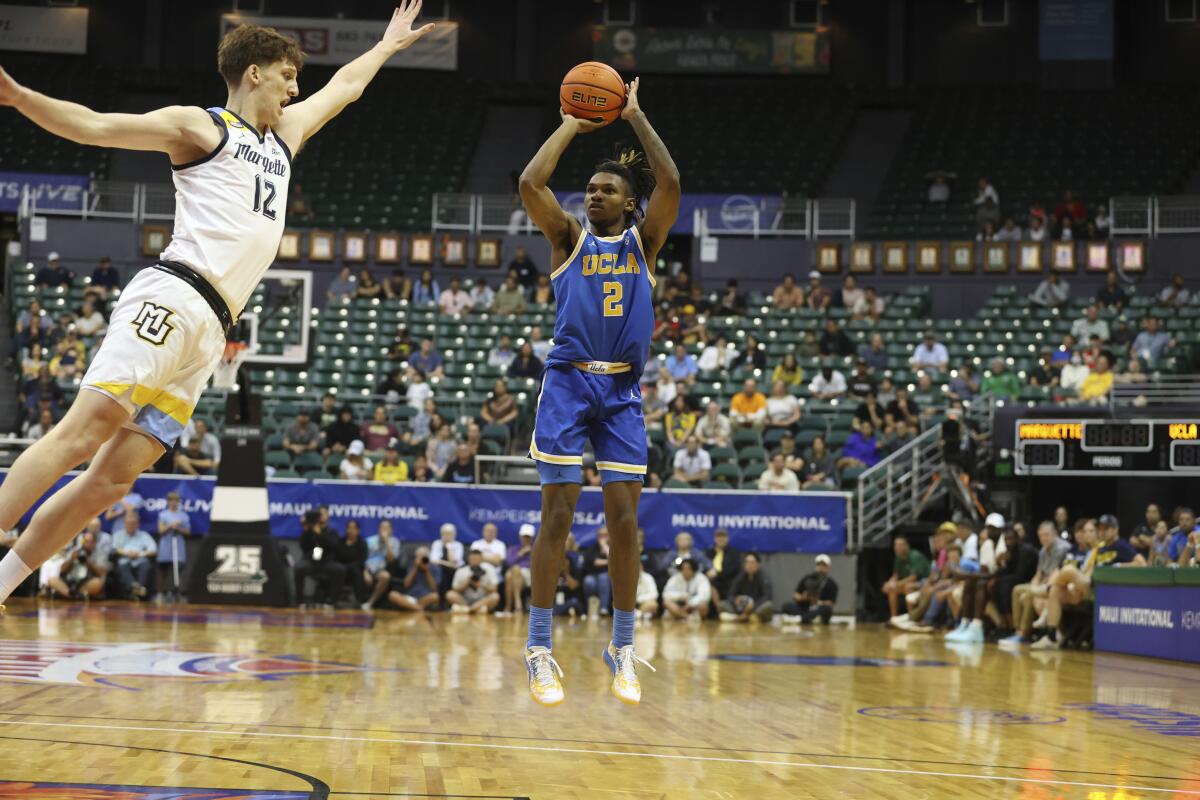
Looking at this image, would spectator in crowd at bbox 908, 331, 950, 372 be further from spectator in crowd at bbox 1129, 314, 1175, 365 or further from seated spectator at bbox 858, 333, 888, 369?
spectator in crowd at bbox 1129, 314, 1175, 365

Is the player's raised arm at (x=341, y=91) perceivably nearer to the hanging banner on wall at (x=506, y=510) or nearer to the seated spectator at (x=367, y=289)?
the hanging banner on wall at (x=506, y=510)

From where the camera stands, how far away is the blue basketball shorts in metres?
6.58

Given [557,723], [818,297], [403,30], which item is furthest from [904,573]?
[403,30]

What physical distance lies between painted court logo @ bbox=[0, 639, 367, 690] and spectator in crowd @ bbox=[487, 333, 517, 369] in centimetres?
1246

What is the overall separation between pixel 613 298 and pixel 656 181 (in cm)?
66

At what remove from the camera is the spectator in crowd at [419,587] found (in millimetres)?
18875

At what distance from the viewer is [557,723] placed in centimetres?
762

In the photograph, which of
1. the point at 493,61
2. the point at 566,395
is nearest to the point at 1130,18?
the point at 493,61

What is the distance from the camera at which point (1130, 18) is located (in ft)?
117

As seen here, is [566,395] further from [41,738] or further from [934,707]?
[934,707]

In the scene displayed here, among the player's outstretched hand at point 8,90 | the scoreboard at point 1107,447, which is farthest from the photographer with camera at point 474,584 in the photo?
the player's outstretched hand at point 8,90

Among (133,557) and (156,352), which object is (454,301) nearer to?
(133,557)

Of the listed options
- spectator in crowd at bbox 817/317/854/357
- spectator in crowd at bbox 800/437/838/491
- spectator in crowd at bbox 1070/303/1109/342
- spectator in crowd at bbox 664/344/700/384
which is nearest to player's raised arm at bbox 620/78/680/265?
spectator in crowd at bbox 800/437/838/491

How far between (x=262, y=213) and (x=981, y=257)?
23382 millimetres
